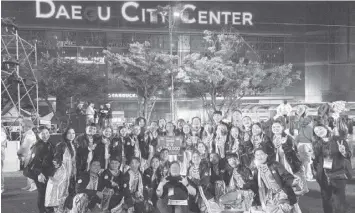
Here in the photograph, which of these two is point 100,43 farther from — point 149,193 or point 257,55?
point 149,193

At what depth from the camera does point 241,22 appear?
38.9m

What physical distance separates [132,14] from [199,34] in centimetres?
672

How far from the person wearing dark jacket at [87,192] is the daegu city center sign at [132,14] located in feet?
99.5

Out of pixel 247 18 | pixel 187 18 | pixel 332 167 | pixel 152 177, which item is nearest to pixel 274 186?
pixel 332 167

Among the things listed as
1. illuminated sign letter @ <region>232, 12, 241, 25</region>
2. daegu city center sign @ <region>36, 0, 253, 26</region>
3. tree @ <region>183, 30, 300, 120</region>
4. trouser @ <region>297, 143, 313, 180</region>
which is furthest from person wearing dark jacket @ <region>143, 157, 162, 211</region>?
illuminated sign letter @ <region>232, 12, 241, 25</region>

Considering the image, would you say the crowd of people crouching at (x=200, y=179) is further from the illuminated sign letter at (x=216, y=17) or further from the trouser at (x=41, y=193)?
the illuminated sign letter at (x=216, y=17)

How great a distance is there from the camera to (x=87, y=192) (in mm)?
6078

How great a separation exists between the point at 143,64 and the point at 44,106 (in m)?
11.0

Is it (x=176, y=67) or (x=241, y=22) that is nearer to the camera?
(x=176, y=67)

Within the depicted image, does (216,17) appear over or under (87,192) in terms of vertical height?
over

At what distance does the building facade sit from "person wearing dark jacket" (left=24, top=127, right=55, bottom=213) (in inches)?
1013

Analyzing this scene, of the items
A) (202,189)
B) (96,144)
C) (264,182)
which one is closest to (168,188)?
(202,189)

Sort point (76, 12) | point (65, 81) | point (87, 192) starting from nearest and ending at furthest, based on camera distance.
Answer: point (87, 192) < point (65, 81) < point (76, 12)

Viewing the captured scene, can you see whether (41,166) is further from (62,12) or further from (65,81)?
(62,12)
